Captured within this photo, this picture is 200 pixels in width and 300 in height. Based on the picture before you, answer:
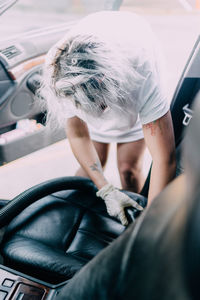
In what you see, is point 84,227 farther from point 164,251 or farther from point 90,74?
point 164,251

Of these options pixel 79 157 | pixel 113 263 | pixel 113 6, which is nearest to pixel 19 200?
pixel 79 157

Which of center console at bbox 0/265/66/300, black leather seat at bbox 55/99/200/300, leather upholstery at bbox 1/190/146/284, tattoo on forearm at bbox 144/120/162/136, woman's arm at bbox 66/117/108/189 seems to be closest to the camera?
black leather seat at bbox 55/99/200/300

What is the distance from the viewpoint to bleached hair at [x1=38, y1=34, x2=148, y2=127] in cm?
90

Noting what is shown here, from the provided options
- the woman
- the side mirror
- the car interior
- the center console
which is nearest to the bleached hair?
the woman

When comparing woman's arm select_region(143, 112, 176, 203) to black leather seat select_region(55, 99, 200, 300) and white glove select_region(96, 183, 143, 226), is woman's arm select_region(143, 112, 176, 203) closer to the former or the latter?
white glove select_region(96, 183, 143, 226)

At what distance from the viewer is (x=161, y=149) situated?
3.55 feet

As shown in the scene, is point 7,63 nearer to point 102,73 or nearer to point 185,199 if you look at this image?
point 102,73

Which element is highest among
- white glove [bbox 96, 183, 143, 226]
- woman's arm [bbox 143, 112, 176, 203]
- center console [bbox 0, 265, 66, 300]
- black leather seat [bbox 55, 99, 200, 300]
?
black leather seat [bbox 55, 99, 200, 300]

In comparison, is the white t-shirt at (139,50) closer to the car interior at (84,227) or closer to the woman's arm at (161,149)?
the woman's arm at (161,149)

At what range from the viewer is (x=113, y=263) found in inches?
17.1

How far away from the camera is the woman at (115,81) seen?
91 cm

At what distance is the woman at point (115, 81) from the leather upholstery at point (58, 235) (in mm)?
82

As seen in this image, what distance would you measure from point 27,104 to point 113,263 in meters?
1.57

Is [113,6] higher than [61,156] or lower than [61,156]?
higher
